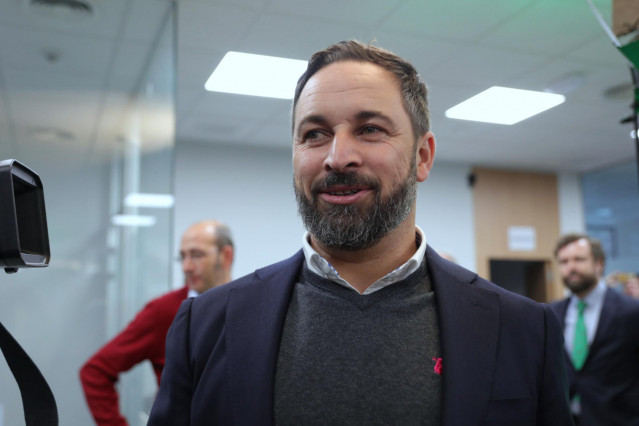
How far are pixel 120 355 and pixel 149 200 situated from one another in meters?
1.48

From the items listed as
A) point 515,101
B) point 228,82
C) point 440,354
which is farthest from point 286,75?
point 440,354

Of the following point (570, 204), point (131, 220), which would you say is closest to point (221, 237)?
point (131, 220)

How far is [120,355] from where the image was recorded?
2.14 meters

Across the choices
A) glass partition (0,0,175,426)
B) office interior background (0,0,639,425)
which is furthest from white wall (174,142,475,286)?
glass partition (0,0,175,426)

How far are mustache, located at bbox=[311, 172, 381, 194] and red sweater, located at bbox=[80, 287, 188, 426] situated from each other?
127 cm

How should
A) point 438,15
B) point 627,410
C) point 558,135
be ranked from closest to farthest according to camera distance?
A: point 627,410 → point 438,15 → point 558,135

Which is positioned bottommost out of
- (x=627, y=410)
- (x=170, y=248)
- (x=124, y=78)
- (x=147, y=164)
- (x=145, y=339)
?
(x=627, y=410)

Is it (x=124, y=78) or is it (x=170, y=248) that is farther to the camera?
(x=124, y=78)

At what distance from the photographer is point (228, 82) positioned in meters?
4.39

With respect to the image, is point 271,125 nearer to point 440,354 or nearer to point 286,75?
point 286,75

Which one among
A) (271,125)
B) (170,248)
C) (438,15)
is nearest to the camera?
(170,248)

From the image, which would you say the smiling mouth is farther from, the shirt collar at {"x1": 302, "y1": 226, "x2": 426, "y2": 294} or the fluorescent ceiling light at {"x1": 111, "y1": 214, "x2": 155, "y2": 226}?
the fluorescent ceiling light at {"x1": 111, "y1": 214, "x2": 155, "y2": 226}

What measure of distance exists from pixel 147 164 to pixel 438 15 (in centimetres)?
189

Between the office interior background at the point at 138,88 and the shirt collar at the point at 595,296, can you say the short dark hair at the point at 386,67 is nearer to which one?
the office interior background at the point at 138,88
